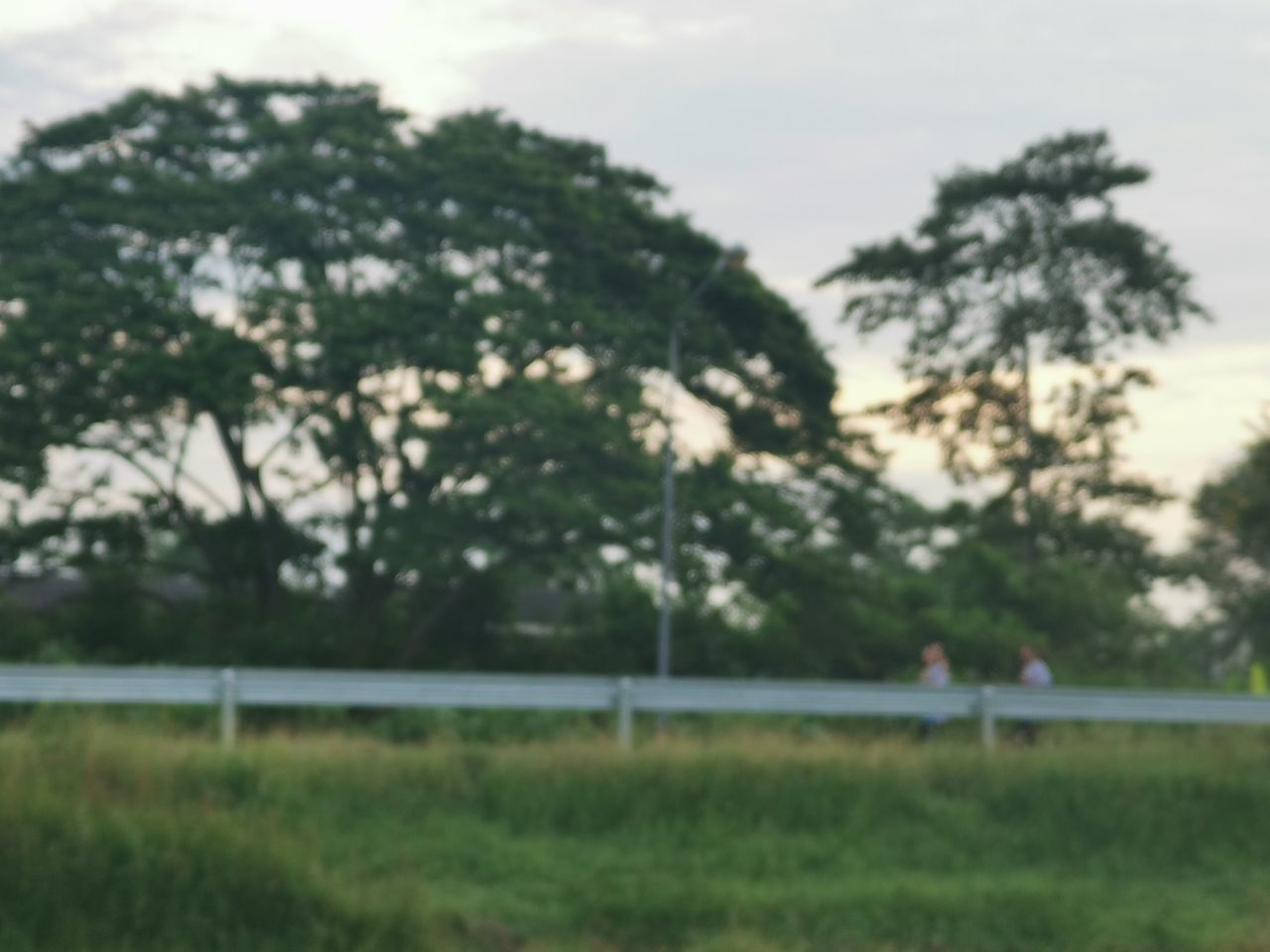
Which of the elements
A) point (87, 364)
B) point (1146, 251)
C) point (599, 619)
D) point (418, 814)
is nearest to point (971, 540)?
point (1146, 251)

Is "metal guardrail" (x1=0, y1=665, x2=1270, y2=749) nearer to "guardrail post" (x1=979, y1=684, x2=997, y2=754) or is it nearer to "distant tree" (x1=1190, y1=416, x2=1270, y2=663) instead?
"guardrail post" (x1=979, y1=684, x2=997, y2=754)

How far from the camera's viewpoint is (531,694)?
1556 centimetres

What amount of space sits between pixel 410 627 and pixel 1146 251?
22767 mm

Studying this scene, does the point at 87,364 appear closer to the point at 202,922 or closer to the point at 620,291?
the point at 620,291

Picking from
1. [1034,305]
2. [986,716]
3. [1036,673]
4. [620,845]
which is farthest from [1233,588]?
[620,845]

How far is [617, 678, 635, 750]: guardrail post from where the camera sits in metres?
15.3

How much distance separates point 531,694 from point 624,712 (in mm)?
783

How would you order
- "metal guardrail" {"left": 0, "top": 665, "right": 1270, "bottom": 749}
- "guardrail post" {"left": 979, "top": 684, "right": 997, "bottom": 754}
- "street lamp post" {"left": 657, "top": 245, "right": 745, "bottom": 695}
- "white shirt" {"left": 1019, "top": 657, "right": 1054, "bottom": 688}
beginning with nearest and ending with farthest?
"metal guardrail" {"left": 0, "top": 665, "right": 1270, "bottom": 749} < "guardrail post" {"left": 979, "top": 684, "right": 997, "bottom": 754} < "white shirt" {"left": 1019, "top": 657, "right": 1054, "bottom": 688} < "street lamp post" {"left": 657, "top": 245, "right": 745, "bottom": 695}

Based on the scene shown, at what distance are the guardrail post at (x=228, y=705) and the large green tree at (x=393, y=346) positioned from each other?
68.2 ft

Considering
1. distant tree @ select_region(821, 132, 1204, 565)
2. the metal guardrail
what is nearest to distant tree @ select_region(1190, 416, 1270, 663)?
distant tree @ select_region(821, 132, 1204, 565)

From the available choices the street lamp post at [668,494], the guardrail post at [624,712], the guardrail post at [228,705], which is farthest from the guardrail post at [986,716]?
the street lamp post at [668,494]

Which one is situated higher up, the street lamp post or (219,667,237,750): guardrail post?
the street lamp post

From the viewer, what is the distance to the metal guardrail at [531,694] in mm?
15219

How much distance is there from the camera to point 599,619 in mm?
40062
